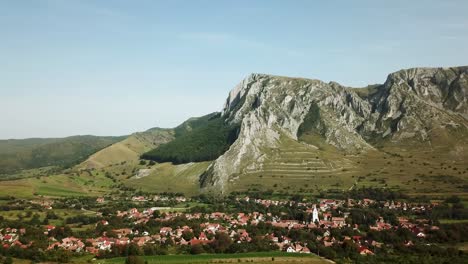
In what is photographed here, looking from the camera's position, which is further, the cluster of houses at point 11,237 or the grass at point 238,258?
the cluster of houses at point 11,237

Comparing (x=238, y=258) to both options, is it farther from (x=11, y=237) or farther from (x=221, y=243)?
(x=11, y=237)

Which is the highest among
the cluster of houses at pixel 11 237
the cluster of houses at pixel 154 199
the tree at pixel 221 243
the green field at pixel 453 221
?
the cluster of houses at pixel 154 199

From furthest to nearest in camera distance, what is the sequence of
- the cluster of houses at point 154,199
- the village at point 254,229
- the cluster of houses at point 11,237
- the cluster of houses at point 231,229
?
1. the cluster of houses at point 154,199
2. the cluster of houses at point 231,229
3. the village at point 254,229
4. the cluster of houses at point 11,237

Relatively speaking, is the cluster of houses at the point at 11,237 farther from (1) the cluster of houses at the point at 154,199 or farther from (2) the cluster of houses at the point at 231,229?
(1) the cluster of houses at the point at 154,199

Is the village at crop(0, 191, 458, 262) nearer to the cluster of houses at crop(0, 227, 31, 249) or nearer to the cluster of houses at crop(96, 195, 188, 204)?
the cluster of houses at crop(0, 227, 31, 249)

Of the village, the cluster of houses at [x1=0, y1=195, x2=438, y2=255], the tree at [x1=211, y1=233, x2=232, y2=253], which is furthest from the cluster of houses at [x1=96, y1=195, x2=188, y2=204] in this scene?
the tree at [x1=211, y1=233, x2=232, y2=253]

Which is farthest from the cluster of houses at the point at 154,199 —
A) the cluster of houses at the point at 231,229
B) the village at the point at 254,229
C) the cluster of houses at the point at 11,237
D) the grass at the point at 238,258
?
the grass at the point at 238,258

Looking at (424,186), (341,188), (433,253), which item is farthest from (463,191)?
(433,253)
